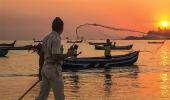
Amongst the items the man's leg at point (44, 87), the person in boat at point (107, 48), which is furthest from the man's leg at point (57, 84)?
the person in boat at point (107, 48)

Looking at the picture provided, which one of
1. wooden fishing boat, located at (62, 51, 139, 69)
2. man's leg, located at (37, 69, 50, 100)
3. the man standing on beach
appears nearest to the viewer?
the man standing on beach

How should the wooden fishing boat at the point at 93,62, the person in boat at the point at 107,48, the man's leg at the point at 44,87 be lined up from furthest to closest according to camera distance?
the wooden fishing boat at the point at 93,62, the person in boat at the point at 107,48, the man's leg at the point at 44,87

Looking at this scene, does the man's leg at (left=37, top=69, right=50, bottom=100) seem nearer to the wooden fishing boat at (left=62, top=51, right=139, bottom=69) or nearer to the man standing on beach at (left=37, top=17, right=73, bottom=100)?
the man standing on beach at (left=37, top=17, right=73, bottom=100)

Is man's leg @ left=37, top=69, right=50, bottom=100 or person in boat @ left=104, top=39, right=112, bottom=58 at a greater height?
man's leg @ left=37, top=69, right=50, bottom=100

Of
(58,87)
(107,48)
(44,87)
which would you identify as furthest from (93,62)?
(58,87)

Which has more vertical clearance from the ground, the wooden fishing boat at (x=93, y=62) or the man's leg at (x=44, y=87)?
the man's leg at (x=44, y=87)

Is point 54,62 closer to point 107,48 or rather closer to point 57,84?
point 57,84

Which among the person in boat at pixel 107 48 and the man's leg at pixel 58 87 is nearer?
the man's leg at pixel 58 87

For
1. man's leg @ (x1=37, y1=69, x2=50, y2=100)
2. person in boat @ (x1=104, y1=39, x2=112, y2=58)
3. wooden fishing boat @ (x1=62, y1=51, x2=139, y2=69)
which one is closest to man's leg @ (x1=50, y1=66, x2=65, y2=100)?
man's leg @ (x1=37, y1=69, x2=50, y2=100)

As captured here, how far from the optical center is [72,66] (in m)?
34.7

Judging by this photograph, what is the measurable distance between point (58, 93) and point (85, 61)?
88.4 feet

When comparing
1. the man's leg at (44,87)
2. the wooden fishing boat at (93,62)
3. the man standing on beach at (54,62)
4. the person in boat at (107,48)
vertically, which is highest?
the man standing on beach at (54,62)

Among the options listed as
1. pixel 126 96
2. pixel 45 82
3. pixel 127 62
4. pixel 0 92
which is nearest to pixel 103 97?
pixel 126 96

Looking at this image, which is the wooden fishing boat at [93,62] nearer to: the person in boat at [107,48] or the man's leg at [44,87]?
the person in boat at [107,48]
